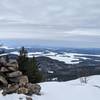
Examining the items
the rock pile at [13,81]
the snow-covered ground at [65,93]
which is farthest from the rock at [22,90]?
the snow-covered ground at [65,93]

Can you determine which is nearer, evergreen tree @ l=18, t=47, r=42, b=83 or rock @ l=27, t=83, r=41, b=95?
rock @ l=27, t=83, r=41, b=95

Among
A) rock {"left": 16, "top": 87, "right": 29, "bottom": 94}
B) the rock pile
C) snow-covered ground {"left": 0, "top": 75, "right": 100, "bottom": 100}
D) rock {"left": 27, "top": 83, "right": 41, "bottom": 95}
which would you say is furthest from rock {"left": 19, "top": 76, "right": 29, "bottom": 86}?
snow-covered ground {"left": 0, "top": 75, "right": 100, "bottom": 100}

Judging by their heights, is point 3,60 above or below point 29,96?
above

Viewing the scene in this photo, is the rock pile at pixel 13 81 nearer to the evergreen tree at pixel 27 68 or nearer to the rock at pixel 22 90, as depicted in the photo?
the rock at pixel 22 90

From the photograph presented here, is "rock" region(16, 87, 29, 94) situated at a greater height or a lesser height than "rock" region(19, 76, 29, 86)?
lesser

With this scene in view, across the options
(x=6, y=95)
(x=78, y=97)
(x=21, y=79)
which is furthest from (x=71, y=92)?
(x=6, y=95)

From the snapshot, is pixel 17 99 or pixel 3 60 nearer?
pixel 17 99

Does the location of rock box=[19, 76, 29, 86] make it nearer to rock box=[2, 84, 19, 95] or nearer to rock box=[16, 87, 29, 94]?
rock box=[2, 84, 19, 95]

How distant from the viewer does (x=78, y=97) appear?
92.3 feet

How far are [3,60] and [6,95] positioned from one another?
6.27 m

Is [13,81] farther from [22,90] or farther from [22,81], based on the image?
[22,90]

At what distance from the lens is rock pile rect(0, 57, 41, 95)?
87.8 feet

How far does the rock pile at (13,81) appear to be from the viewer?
26.8 m

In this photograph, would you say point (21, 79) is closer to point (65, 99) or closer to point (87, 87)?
point (65, 99)
